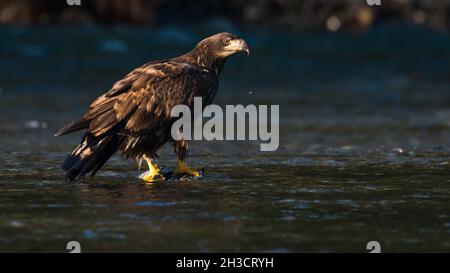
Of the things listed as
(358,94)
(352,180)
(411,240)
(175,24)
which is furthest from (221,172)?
(175,24)

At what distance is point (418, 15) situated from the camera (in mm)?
26672

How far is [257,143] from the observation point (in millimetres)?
16453

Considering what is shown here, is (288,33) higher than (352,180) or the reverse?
higher

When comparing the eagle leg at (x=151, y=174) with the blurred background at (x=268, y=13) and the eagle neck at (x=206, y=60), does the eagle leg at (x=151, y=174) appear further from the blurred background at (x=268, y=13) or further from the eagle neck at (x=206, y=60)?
the blurred background at (x=268, y=13)

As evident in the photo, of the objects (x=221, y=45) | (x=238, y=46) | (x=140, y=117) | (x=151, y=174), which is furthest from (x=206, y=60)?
(x=151, y=174)

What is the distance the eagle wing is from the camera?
38.9 ft

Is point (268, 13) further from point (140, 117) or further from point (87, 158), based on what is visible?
point (87, 158)

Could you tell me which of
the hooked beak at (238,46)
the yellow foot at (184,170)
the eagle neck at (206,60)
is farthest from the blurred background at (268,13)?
the yellow foot at (184,170)

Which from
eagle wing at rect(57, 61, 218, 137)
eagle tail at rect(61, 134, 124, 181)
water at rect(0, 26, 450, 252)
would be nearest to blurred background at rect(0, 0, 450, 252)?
water at rect(0, 26, 450, 252)

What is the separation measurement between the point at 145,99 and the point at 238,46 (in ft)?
4.59

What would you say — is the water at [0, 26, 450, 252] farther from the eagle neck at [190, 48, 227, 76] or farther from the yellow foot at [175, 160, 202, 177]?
the eagle neck at [190, 48, 227, 76]

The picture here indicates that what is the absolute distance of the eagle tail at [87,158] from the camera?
11.7 m

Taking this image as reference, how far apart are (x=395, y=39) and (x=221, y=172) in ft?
44.0
